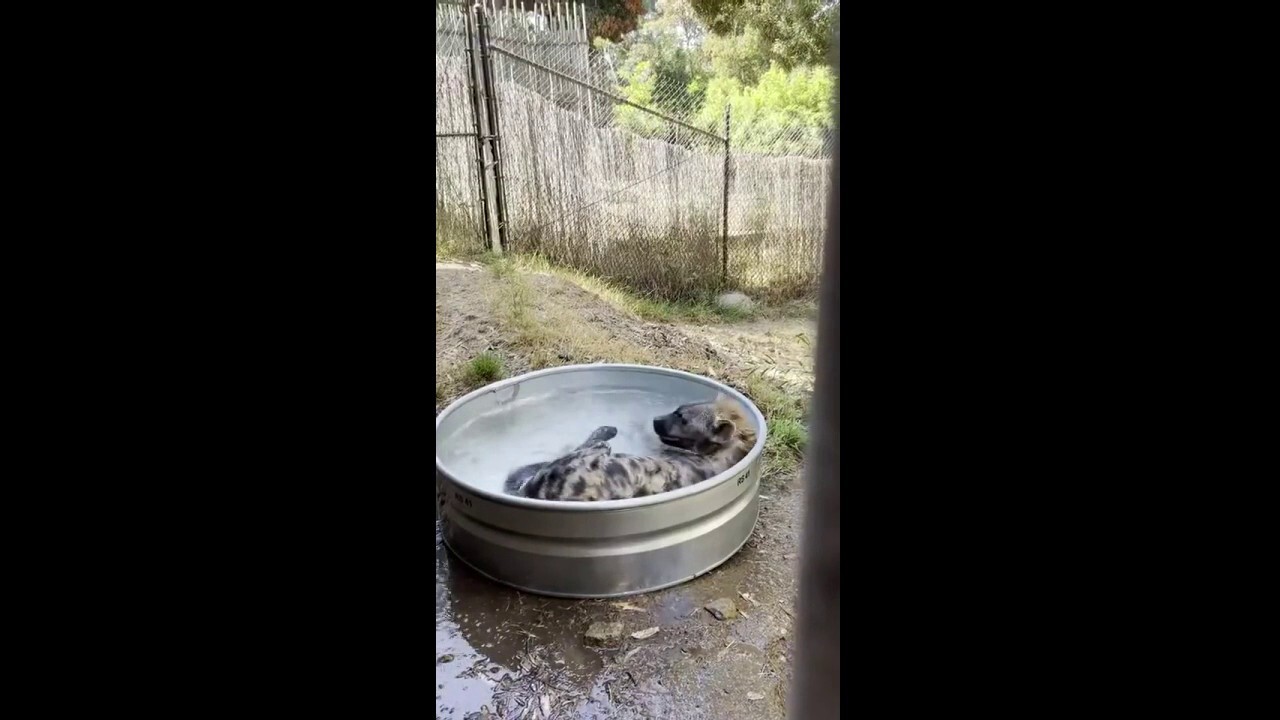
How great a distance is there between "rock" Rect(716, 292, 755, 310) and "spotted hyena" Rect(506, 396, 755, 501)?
0.73m

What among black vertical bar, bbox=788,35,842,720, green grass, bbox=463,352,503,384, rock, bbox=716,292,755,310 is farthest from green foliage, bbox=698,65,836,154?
black vertical bar, bbox=788,35,842,720

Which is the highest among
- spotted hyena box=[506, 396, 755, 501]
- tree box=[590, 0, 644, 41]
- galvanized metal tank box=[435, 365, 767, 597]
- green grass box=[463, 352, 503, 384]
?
tree box=[590, 0, 644, 41]

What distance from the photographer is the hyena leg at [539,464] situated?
5.33 feet

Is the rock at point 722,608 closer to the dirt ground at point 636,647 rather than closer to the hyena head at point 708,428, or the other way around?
the dirt ground at point 636,647

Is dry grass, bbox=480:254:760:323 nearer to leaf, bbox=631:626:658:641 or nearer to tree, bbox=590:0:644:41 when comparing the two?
tree, bbox=590:0:644:41

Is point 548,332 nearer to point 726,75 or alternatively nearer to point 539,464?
point 539,464

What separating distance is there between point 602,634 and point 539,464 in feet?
1.55

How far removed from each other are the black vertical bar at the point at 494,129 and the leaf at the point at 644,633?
54.5 inches

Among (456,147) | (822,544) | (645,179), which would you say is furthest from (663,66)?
(822,544)

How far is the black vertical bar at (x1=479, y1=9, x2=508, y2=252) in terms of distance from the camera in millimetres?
2256

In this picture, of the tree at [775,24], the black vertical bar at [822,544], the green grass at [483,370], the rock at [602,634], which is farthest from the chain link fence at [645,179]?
the black vertical bar at [822,544]
